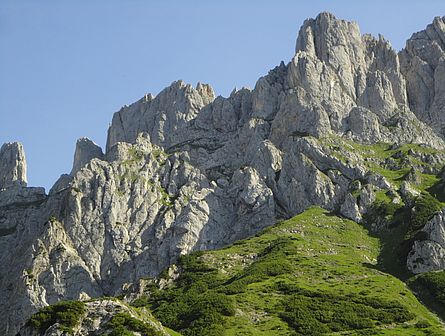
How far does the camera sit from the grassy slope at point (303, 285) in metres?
122

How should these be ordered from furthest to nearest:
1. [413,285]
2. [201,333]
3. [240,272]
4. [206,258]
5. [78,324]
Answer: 1. [206,258]
2. [240,272]
3. [413,285]
4. [201,333]
5. [78,324]

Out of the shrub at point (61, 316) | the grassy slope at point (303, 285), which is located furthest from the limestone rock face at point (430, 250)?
the shrub at point (61, 316)

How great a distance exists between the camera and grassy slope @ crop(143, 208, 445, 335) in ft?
401

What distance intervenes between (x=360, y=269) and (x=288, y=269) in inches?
617

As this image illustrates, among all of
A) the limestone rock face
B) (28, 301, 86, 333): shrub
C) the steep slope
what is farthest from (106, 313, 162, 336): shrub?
→ the limestone rock face

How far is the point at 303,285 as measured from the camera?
143 m

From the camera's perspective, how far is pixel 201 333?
114500 mm

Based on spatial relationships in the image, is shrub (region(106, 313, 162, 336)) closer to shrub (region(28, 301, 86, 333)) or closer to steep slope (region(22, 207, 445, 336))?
steep slope (region(22, 207, 445, 336))

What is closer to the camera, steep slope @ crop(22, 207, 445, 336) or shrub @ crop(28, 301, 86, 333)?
shrub @ crop(28, 301, 86, 333)

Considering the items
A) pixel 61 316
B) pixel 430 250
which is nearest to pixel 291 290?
pixel 430 250

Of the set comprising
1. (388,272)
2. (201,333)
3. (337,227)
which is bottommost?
(201,333)

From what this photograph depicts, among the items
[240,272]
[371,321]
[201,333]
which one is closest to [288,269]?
[240,272]

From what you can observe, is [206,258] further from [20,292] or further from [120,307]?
[120,307]

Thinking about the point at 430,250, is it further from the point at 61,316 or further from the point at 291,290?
the point at 61,316
